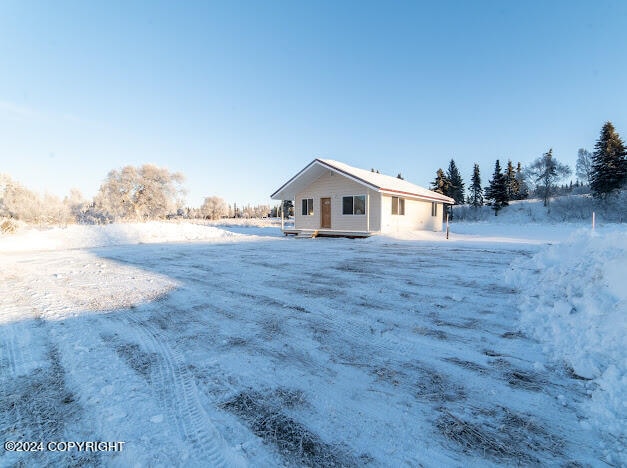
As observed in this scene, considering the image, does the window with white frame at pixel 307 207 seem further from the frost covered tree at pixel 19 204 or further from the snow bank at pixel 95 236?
the frost covered tree at pixel 19 204

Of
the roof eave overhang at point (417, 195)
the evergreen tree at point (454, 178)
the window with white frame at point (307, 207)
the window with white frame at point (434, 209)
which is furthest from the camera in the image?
the evergreen tree at point (454, 178)

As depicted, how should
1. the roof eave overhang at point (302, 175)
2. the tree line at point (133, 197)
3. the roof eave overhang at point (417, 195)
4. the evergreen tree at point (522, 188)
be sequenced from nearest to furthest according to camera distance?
the roof eave overhang at point (302, 175) < the roof eave overhang at point (417, 195) < the tree line at point (133, 197) < the evergreen tree at point (522, 188)

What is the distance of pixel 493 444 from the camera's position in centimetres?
176

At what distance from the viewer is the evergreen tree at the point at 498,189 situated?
131 ft

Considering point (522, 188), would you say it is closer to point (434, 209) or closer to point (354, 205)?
point (434, 209)

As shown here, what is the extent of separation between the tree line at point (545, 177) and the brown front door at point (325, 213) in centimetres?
2968

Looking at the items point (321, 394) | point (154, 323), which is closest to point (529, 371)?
point (321, 394)

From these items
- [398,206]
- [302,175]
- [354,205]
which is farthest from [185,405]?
[398,206]

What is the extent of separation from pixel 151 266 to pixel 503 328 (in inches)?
331

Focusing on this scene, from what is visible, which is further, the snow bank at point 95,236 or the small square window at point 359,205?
the small square window at point 359,205

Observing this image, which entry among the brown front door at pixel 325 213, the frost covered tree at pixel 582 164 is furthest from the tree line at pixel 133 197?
the frost covered tree at pixel 582 164

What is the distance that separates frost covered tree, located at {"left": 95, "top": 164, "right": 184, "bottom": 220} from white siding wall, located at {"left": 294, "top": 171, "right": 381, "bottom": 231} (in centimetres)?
2595

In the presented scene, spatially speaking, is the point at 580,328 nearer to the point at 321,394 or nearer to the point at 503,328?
the point at 503,328

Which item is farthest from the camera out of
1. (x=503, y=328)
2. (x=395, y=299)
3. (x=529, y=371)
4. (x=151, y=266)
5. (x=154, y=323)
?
(x=151, y=266)
